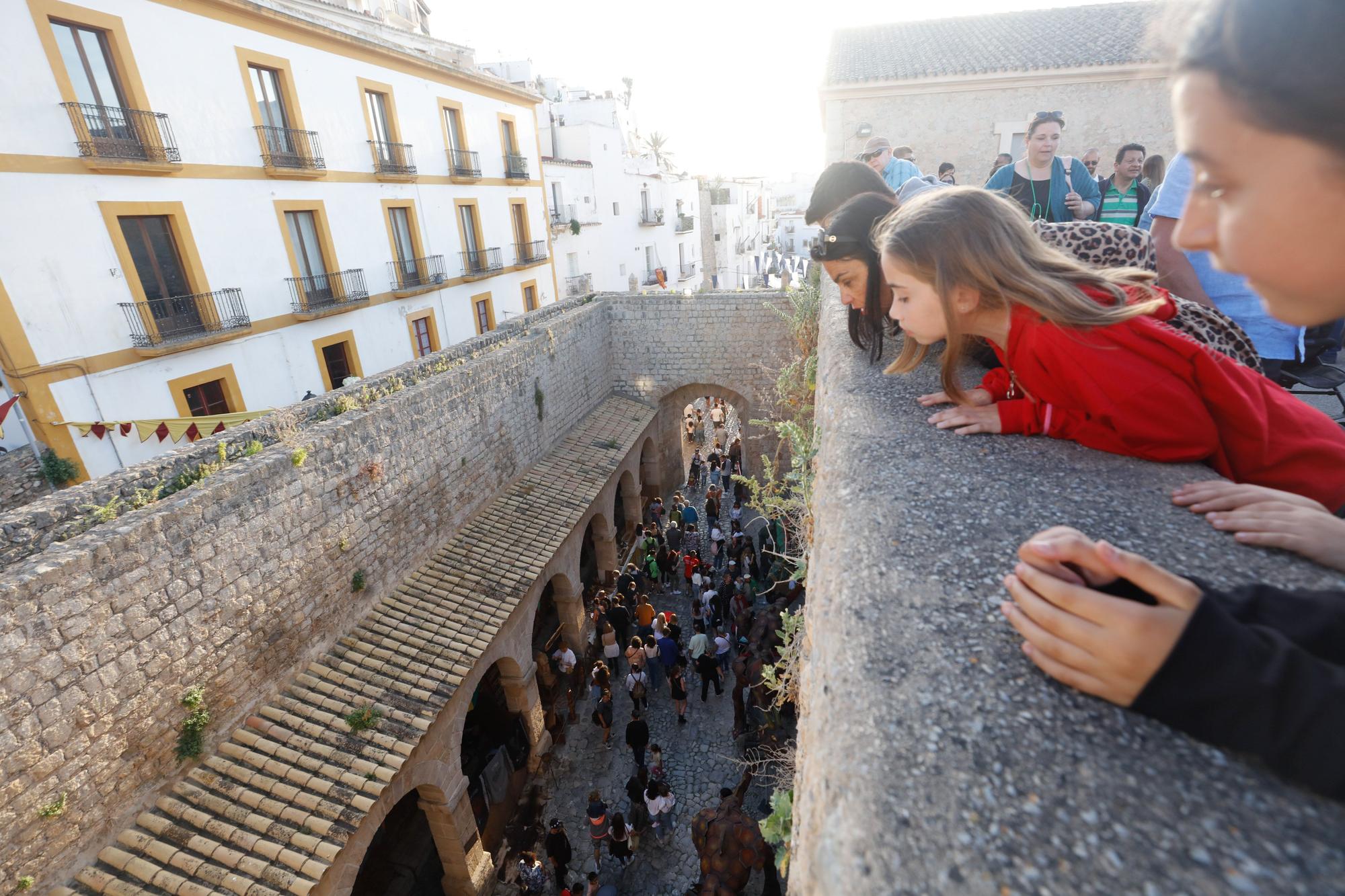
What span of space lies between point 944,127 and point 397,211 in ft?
45.5

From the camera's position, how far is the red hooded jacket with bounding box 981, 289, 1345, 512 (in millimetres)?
1734

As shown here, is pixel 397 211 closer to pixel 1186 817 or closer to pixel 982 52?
pixel 982 52

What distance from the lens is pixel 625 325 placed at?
50.9 ft

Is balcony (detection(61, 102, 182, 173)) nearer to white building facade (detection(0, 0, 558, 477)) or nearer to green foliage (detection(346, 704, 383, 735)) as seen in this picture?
white building facade (detection(0, 0, 558, 477))

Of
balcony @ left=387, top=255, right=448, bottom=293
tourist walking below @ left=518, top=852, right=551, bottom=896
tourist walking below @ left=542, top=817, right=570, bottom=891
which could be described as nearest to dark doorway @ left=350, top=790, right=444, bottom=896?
tourist walking below @ left=518, top=852, right=551, bottom=896

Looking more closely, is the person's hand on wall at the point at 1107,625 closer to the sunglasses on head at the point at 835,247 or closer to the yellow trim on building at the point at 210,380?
the sunglasses on head at the point at 835,247

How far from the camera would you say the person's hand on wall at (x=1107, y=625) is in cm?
97

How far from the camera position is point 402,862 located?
320 inches

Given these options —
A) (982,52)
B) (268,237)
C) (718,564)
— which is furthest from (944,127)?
(268,237)

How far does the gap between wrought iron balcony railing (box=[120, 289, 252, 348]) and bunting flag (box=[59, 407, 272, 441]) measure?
5.47 feet

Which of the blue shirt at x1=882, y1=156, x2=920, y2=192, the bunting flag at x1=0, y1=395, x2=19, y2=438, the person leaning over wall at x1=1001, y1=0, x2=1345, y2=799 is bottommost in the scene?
the bunting flag at x1=0, y1=395, x2=19, y2=438

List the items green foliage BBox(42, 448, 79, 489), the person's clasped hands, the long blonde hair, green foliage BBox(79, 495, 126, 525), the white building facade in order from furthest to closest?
green foliage BBox(42, 448, 79, 489) < the white building facade < green foliage BBox(79, 495, 126, 525) < the long blonde hair < the person's clasped hands

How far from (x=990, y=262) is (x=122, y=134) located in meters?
14.6

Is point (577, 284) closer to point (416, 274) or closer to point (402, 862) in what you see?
point (416, 274)
